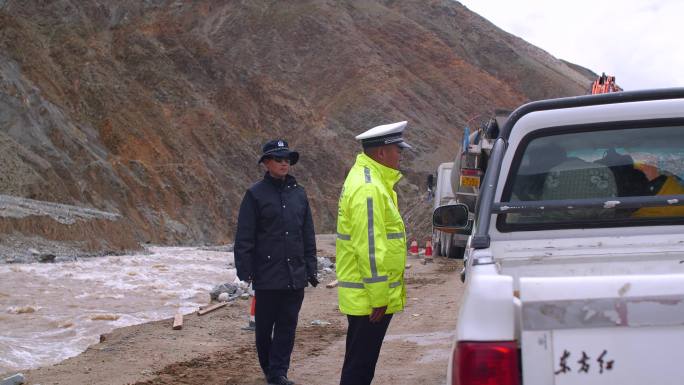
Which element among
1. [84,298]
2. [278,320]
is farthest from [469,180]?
[278,320]

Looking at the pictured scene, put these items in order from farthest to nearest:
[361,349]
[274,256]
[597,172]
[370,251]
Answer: [274,256] → [361,349] → [370,251] → [597,172]

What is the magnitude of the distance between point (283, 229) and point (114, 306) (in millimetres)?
7208

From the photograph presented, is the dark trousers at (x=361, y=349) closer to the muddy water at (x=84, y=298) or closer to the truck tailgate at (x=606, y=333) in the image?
the truck tailgate at (x=606, y=333)

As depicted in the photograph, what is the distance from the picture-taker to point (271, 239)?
6.02 m

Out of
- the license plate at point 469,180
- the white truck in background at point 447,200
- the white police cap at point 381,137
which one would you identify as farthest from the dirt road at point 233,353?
the white truck in background at point 447,200

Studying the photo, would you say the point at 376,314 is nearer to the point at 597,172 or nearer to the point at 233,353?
the point at 597,172

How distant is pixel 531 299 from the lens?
2.49 metres

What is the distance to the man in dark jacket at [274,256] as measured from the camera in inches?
234

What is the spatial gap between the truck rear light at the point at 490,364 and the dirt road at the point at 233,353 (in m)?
3.80

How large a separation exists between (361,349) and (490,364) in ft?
7.02

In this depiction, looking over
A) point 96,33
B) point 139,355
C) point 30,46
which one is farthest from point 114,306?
point 96,33

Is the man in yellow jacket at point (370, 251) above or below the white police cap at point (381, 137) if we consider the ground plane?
below

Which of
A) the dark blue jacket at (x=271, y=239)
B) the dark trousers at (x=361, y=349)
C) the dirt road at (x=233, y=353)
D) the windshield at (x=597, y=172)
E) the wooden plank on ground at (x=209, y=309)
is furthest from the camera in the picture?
the wooden plank on ground at (x=209, y=309)

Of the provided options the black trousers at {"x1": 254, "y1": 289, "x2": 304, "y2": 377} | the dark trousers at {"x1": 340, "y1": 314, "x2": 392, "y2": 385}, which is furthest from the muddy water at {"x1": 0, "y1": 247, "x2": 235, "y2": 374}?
the dark trousers at {"x1": 340, "y1": 314, "x2": 392, "y2": 385}
